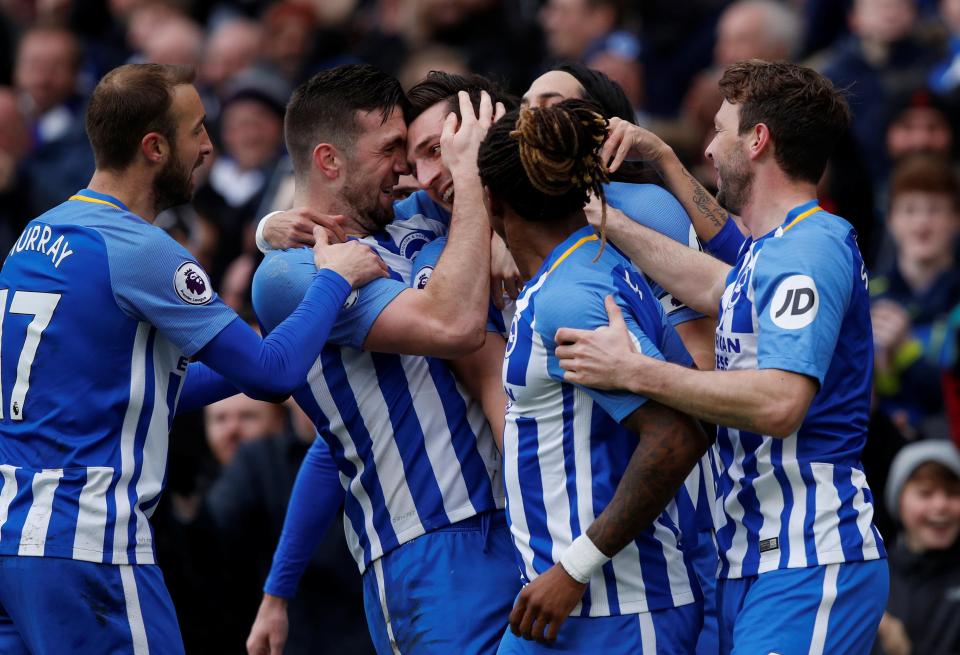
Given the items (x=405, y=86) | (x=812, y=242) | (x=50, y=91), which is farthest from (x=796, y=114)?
(x=50, y=91)

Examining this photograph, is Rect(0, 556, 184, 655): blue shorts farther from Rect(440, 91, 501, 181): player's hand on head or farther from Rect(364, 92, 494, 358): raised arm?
Rect(440, 91, 501, 181): player's hand on head

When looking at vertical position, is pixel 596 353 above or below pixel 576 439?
above

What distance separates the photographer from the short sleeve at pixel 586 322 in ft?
15.1

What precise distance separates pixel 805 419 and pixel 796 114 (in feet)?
3.31

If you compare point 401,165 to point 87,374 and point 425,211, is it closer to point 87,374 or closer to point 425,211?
point 425,211

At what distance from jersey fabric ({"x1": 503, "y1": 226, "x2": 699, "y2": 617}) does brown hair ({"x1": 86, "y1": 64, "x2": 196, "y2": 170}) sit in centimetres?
148

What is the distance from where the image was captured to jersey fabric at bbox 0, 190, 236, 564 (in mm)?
5035

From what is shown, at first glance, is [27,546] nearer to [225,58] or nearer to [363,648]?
[363,648]

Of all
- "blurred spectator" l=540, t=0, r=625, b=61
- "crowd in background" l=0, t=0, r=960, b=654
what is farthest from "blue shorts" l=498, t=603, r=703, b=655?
"blurred spectator" l=540, t=0, r=625, b=61

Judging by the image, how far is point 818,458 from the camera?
4.83 meters

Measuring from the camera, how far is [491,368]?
18.1ft

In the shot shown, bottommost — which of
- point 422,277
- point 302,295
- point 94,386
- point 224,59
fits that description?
point 224,59

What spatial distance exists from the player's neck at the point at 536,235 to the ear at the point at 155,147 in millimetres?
1282

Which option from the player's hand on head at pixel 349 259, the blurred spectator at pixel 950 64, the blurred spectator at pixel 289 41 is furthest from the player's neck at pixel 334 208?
the blurred spectator at pixel 289 41
